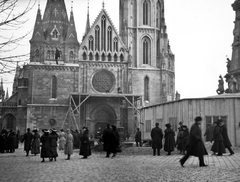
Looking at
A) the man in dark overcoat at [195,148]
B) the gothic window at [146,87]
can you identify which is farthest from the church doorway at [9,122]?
the man in dark overcoat at [195,148]

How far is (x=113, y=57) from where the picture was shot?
43.7 metres

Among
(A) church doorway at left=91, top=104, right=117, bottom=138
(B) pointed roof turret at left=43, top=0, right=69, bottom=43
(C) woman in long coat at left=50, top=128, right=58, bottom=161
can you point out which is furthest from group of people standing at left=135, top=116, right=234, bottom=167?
(B) pointed roof turret at left=43, top=0, right=69, bottom=43

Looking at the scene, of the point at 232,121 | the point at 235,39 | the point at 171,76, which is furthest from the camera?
the point at 171,76

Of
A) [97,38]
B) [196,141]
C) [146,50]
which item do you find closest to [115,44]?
[97,38]

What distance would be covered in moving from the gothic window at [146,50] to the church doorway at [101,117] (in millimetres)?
7406

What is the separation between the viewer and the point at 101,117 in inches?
1706

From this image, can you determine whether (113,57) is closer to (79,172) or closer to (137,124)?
(137,124)

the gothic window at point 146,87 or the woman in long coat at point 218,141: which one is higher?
the gothic window at point 146,87

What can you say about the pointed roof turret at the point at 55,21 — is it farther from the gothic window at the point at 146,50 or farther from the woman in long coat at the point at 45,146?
the woman in long coat at the point at 45,146

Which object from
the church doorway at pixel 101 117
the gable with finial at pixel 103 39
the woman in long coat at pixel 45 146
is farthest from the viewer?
the gable with finial at pixel 103 39

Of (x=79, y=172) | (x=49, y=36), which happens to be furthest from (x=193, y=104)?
(x=49, y=36)

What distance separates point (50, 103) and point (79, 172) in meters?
31.1

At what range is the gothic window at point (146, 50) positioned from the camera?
4588 cm

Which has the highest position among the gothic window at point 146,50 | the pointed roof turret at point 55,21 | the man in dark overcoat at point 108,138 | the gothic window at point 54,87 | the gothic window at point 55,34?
the pointed roof turret at point 55,21
